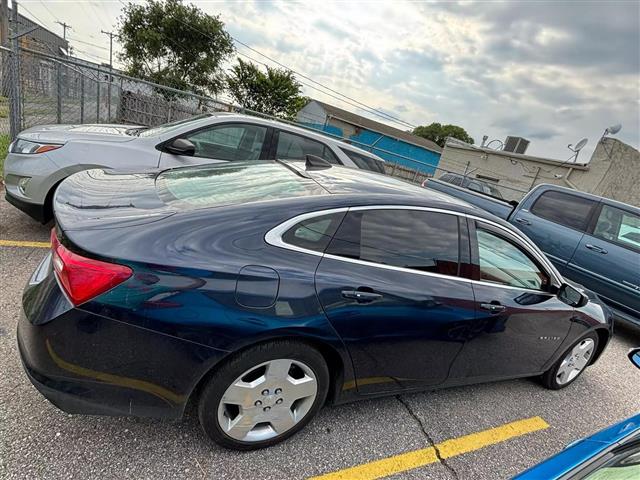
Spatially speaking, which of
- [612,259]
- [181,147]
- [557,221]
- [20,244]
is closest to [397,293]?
[181,147]

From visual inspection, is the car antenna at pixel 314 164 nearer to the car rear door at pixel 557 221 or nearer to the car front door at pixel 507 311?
the car front door at pixel 507 311

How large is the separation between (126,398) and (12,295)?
6.36ft

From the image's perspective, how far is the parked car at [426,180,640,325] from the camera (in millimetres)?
4785

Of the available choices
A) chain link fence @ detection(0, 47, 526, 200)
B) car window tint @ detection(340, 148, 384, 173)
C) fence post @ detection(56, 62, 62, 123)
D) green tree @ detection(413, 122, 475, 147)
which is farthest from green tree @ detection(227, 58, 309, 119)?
green tree @ detection(413, 122, 475, 147)

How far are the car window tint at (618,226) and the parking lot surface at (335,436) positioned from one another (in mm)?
2544

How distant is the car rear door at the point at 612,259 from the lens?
4.73 metres

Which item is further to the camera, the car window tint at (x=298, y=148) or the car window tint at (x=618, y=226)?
the car window tint at (x=618, y=226)

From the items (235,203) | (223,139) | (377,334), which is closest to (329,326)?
(377,334)

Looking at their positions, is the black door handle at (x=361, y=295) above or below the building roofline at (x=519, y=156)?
below

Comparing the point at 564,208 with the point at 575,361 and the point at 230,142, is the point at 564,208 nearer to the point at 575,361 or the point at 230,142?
the point at 575,361

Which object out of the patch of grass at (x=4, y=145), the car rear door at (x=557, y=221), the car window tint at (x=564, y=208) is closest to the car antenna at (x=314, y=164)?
the car rear door at (x=557, y=221)

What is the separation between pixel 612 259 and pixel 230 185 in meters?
5.21

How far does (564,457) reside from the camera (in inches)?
55.9

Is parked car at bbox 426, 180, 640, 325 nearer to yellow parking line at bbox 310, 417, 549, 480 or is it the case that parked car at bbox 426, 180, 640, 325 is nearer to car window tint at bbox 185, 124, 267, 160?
yellow parking line at bbox 310, 417, 549, 480
